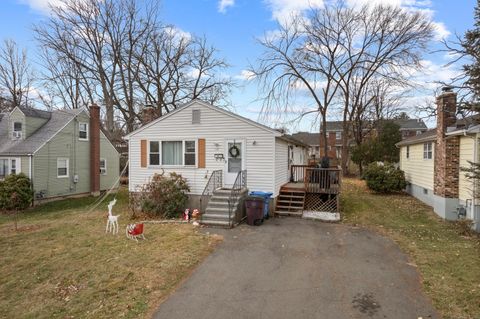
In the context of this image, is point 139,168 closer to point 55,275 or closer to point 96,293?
point 55,275

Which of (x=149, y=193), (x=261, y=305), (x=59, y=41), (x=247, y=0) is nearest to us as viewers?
(x=261, y=305)

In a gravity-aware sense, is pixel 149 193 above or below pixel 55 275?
above

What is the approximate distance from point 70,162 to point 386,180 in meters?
19.6

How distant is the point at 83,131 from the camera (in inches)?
789

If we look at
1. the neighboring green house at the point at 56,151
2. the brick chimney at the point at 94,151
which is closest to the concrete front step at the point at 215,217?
the neighboring green house at the point at 56,151

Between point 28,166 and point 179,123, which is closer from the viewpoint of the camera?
point 179,123

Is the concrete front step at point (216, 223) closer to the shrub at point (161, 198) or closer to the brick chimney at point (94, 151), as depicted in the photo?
the shrub at point (161, 198)

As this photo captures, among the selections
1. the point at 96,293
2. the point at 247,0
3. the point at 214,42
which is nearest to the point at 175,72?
the point at 214,42

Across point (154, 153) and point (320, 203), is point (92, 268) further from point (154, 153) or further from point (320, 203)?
point (320, 203)

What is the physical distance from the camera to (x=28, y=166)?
1661 cm

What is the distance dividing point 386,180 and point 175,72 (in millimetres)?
20690

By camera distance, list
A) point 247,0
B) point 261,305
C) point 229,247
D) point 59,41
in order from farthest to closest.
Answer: point 59,41 < point 247,0 < point 229,247 < point 261,305

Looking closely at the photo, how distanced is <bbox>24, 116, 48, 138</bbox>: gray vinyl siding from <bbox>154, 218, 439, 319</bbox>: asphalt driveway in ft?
53.7

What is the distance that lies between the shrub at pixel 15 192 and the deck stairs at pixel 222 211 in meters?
10.8
